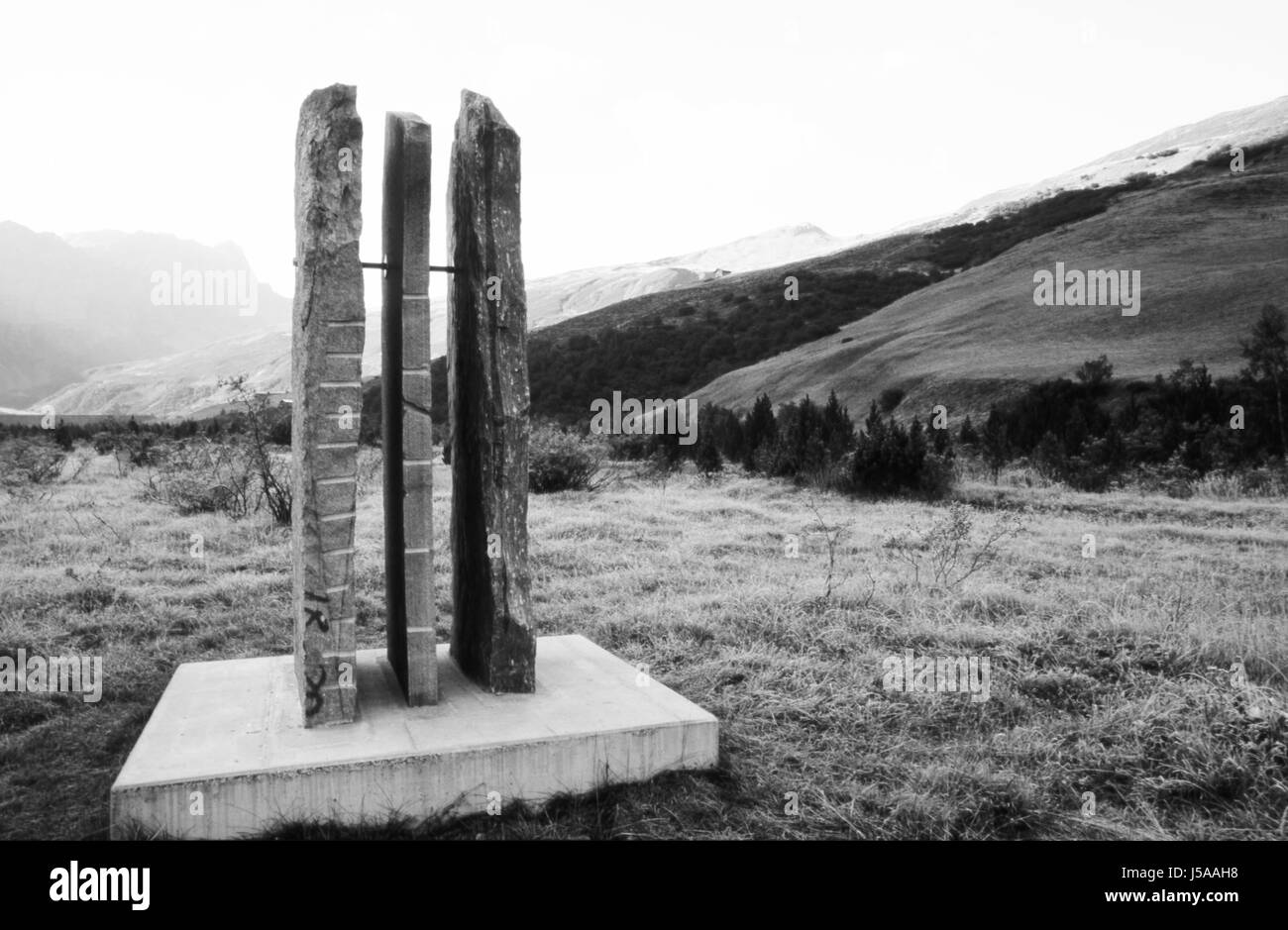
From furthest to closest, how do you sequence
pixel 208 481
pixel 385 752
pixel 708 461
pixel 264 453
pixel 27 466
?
pixel 708 461, pixel 27 466, pixel 208 481, pixel 264 453, pixel 385 752

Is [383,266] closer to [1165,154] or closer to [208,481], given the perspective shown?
[208,481]

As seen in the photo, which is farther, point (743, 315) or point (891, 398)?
point (743, 315)

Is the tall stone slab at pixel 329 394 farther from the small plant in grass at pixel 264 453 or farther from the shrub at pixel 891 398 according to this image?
the shrub at pixel 891 398

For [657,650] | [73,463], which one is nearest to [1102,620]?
[657,650]

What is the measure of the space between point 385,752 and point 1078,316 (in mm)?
34322

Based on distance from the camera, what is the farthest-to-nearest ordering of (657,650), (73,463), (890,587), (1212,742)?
(73,463) → (890,587) → (657,650) → (1212,742)

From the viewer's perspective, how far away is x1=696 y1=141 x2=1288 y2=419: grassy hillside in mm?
27953

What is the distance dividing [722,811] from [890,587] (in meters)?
3.82

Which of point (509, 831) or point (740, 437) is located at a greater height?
point (740, 437)

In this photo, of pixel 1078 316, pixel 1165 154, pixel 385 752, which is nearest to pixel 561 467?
pixel 385 752

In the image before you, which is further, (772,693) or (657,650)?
(657,650)

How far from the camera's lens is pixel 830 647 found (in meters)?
5.75

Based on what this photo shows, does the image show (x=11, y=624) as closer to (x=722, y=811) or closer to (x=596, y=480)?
(x=722, y=811)

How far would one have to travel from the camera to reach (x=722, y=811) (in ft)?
12.2
